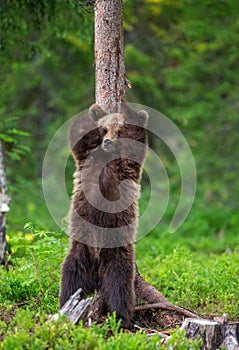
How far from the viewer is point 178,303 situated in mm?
6977

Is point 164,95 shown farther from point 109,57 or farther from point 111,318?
point 111,318

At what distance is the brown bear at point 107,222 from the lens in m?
5.95

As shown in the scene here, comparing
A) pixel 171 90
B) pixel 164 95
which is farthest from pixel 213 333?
pixel 171 90

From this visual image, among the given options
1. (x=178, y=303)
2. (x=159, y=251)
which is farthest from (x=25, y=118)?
(x=178, y=303)

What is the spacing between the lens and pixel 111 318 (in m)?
5.21

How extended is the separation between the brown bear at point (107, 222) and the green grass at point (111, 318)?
0.34 metres

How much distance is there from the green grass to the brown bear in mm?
344

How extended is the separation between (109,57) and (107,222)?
174 cm

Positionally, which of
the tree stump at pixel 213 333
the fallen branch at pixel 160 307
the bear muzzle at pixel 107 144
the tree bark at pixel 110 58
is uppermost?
the tree bark at pixel 110 58

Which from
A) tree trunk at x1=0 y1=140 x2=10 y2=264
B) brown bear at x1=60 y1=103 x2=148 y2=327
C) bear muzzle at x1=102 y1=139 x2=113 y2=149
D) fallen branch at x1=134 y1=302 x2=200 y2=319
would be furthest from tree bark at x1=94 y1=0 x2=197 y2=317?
tree trunk at x1=0 y1=140 x2=10 y2=264

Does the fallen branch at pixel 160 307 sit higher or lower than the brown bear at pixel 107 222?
lower

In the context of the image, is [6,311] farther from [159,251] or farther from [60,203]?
[60,203]

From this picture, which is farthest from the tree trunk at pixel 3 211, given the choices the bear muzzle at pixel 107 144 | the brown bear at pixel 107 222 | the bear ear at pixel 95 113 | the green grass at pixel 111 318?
the bear muzzle at pixel 107 144

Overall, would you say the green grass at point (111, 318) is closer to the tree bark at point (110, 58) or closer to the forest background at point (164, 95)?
the forest background at point (164, 95)
